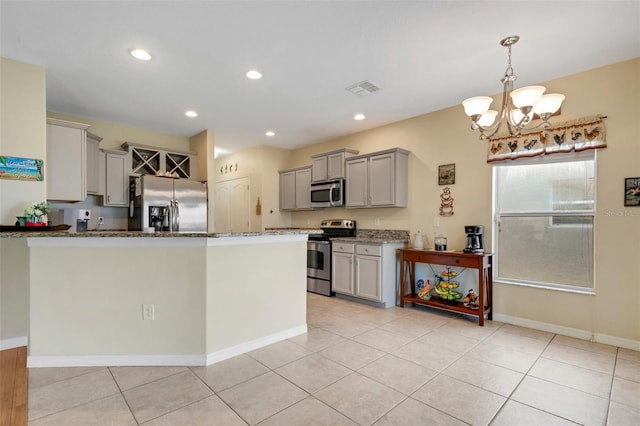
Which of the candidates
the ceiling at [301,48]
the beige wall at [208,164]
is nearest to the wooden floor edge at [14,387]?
the ceiling at [301,48]

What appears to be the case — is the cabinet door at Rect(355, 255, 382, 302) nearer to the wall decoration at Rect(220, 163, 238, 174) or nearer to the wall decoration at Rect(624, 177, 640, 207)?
the wall decoration at Rect(624, 177, 640, 207)

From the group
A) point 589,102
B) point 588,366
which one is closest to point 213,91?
point 589,102

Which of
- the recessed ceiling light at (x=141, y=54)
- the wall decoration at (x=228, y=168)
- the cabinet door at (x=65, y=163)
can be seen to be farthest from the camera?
the wall decoration at (x=228, y=168)

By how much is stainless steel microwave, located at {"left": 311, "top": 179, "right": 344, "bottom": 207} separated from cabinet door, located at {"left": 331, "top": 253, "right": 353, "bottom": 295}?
93 cm

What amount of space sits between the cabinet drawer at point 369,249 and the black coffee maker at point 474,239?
107 centimetres

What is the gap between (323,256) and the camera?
4.94 m

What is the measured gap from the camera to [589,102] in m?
3.09

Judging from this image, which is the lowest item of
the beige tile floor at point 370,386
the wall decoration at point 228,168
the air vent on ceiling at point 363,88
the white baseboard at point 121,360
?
the beige tile floor at point 370,386

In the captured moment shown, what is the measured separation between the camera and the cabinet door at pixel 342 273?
455 centimetres

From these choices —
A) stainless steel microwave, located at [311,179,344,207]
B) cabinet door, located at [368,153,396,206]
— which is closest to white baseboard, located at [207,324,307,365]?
cabinet door, located at [368,153,396,206]

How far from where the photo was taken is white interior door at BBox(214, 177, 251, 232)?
21.7 ft

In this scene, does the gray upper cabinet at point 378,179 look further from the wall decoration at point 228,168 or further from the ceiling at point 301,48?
the wall decoration at point 228,168

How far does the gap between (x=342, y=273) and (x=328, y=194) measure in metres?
1.38

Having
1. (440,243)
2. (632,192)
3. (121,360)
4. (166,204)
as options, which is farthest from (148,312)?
(632,192)
